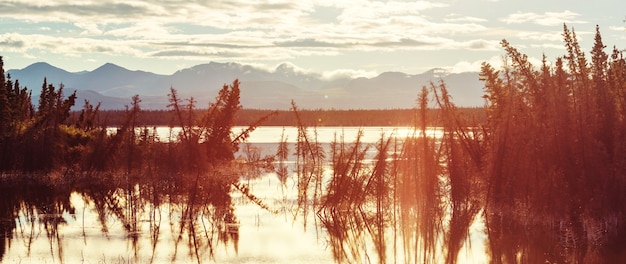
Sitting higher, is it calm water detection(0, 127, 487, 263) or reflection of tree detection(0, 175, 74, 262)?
reflection of tree detection(0, 175, 74, 262)

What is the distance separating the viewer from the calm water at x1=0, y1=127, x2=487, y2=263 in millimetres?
22609

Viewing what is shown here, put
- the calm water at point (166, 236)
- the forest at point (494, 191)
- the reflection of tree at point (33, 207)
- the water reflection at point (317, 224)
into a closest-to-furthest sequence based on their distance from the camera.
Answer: the calm water at point (166, 236) → the water reflection at point (317, 224) → the forest at point (494, 191) → the reflection of tree at point (33, 207)

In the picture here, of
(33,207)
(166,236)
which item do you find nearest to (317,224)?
(166,236)

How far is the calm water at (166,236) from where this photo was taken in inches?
890

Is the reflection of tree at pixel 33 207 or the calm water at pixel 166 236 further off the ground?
the reflection of tree at pixel 33 207

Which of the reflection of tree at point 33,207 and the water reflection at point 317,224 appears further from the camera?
the reflection of tree at point 33,207

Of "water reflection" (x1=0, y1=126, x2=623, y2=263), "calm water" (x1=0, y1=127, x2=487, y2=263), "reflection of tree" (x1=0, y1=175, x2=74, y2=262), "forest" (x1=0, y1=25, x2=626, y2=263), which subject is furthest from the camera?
"reflection of tree" (x1=0, y1=175, x2=74, y2=262)

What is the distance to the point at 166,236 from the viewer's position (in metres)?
25.8

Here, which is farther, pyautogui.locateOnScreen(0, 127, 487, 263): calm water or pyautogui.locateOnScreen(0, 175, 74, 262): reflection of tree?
pyautogui.locateOnScreen(0, 175, 74, 262): reflection of tree

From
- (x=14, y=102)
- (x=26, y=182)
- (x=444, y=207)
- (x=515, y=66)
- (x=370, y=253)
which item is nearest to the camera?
(x=370, y=253)

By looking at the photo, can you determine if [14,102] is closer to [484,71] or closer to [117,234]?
[117,234]

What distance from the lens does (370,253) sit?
23484 mm

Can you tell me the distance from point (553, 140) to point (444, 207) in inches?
255

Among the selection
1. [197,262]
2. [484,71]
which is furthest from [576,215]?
[197,262]
